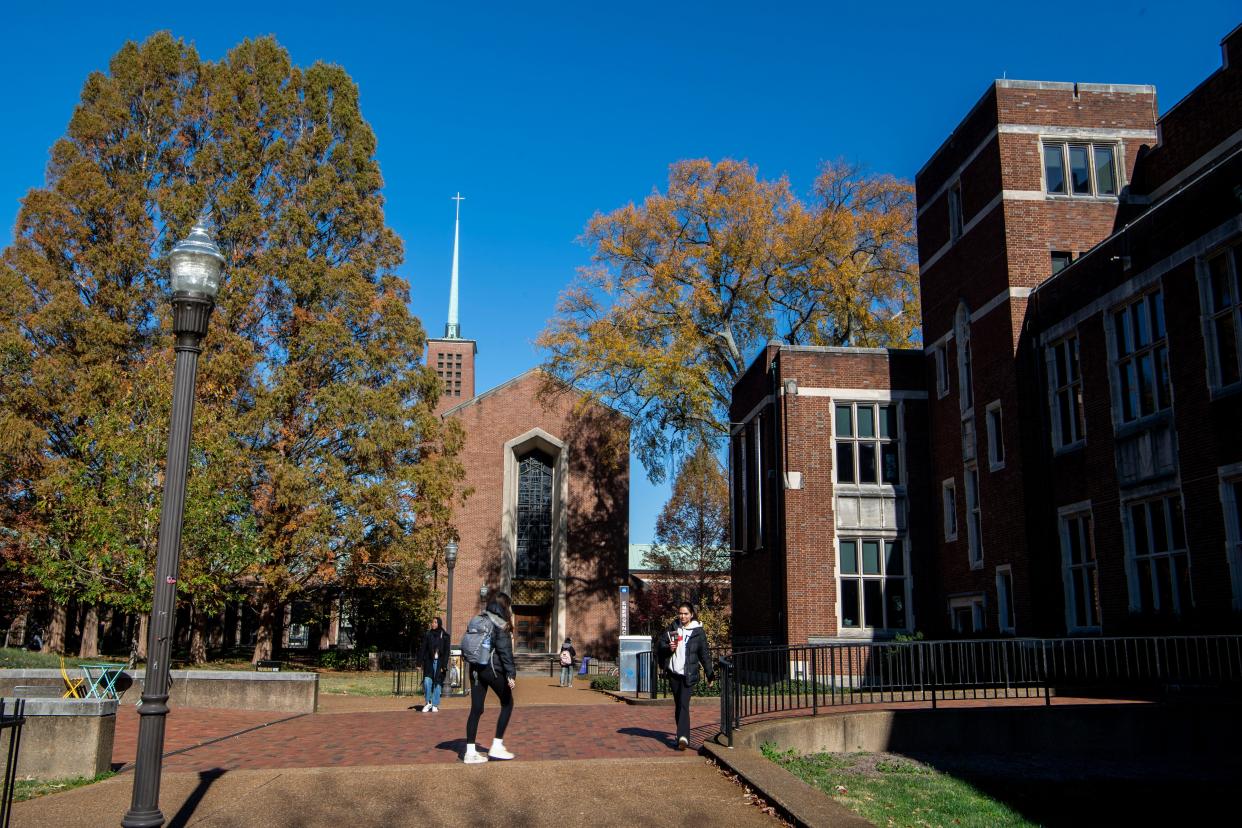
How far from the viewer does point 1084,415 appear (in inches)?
739

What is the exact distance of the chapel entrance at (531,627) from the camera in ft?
154

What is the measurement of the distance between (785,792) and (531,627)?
4001 centimetres

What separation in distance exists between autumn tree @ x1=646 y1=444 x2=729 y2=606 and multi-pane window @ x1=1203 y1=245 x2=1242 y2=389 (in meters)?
32.9

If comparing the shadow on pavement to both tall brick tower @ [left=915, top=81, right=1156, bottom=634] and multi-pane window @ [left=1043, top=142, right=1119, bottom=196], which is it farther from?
multi-pane window @ [left=1043, top=142, right=1119, bottom=196]

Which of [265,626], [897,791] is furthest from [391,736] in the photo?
[265,626]

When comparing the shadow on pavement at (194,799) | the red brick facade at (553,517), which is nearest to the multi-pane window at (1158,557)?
the shadow on pavement at (194,799)

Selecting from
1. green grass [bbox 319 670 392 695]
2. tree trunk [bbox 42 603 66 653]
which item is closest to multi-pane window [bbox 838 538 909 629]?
green grass [bbox 319 670 392 695]

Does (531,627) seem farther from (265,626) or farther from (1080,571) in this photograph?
(1080,571)

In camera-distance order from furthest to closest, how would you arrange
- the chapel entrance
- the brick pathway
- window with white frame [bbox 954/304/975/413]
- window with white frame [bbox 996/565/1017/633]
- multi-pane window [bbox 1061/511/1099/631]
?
the chapel entrance < window with white frame [bbox 954/304/975/413] < window with white frame [bbox 996/565/1017/633] < multi-pane window [bbox 1061/511/1099/631] < the brick pathway

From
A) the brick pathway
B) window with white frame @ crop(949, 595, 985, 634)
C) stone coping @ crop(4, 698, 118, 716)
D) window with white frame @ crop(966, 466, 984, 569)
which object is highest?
window with white frame @ crop(966, 466, 984, 569)

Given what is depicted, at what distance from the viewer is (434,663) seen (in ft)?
60.1

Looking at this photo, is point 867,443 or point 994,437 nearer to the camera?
point 994,437

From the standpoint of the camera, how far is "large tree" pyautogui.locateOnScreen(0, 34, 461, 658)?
26.8 metres

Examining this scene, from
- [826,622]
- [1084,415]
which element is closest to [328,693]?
[826,622]
